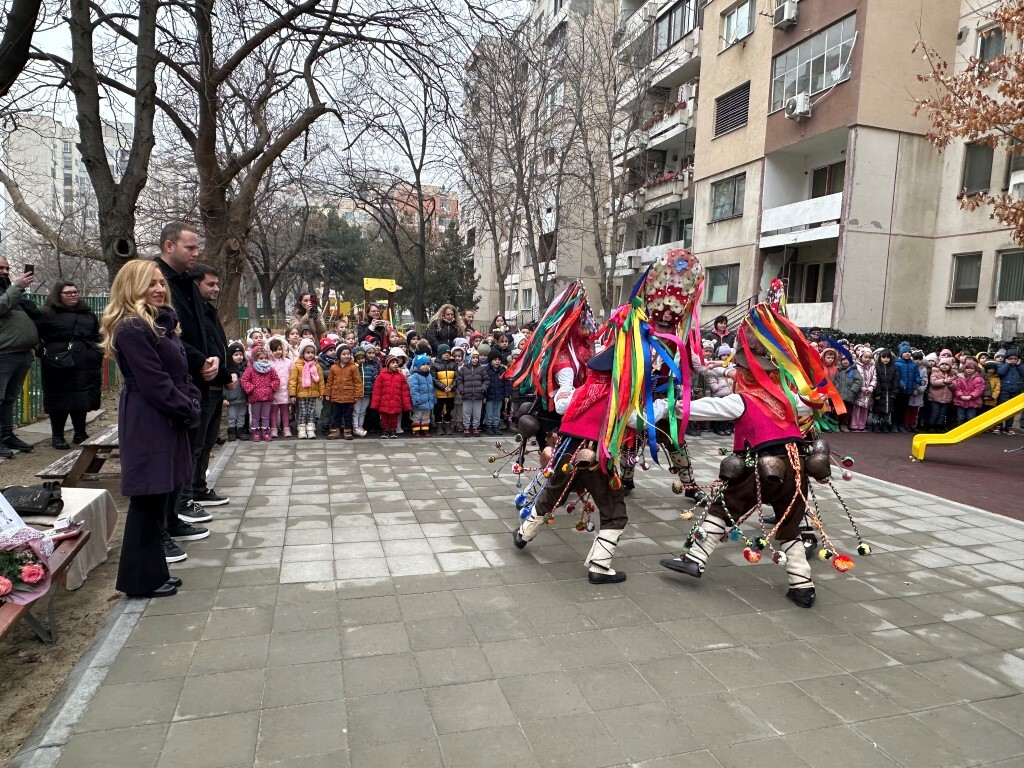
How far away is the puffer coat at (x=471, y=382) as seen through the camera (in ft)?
33.2

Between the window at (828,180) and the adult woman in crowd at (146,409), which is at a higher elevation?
the window at (828,180)

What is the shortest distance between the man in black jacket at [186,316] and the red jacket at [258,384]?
402 centimetres

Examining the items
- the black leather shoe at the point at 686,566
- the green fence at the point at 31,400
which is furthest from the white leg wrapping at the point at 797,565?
the green fence at the point at 31,400

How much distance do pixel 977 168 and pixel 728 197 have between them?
22.9 feet

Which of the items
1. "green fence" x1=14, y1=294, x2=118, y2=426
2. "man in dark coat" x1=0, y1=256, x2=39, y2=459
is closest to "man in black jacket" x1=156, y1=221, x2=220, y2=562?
"man in dark coat" x1=0, y1=256, x2=39, y2=459

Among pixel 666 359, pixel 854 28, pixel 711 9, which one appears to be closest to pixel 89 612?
pixel 666 359

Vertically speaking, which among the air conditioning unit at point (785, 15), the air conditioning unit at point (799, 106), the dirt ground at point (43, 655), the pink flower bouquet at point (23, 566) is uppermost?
the air conditioning unit at point (785, 15)

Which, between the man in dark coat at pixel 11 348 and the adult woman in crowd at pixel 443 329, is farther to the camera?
the adult woman in crowd at pixel 443 329

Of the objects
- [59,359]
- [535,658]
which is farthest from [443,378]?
[535,658]

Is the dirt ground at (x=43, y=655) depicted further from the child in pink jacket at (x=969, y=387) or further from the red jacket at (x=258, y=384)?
the child in pink jacket at (x=969, y=387)

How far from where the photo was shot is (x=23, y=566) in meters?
3.23

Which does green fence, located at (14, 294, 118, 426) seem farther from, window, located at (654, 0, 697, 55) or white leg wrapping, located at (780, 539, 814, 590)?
window, located at (654, 0, 697, 55)

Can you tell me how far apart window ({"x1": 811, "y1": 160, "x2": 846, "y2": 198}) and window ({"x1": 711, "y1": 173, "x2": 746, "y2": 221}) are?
2067mm

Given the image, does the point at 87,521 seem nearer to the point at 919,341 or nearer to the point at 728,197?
the point at 919,341
